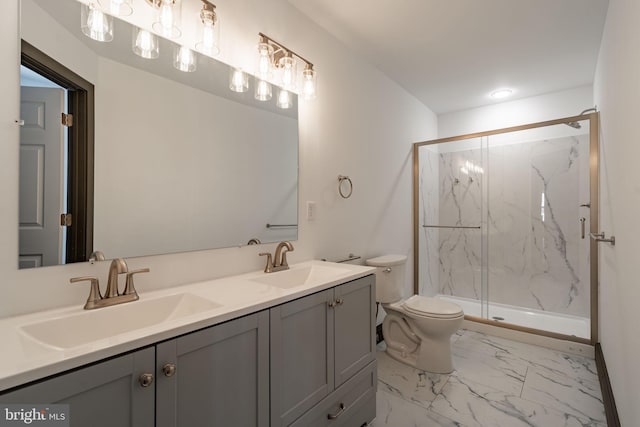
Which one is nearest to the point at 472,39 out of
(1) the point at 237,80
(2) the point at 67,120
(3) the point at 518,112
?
(3) the point at 518,112

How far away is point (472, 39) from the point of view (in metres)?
2.29

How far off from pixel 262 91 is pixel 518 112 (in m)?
3.14

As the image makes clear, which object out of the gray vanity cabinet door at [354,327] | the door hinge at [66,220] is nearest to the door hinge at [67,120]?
the door hinge at [66,220]

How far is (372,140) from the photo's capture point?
2.71m

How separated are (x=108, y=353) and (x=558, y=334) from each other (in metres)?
3.25

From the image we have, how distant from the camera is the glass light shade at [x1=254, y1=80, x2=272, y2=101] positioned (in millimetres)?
1726

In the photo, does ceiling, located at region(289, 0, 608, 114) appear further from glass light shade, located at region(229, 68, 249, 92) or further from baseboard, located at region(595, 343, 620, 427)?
baseboard, located at region(595, 343, 620, 427)

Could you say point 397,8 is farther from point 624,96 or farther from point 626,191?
point 626,191

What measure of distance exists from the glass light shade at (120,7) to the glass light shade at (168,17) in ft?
0.34

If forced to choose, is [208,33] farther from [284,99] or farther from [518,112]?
[518,112]

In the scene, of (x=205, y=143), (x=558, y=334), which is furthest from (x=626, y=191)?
(x=205, y=143)

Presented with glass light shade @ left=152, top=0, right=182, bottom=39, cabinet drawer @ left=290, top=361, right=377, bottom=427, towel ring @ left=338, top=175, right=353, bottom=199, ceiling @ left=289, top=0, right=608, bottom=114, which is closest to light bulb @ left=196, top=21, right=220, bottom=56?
glass light shade @ left=152, top=0, right=182, bottom=39

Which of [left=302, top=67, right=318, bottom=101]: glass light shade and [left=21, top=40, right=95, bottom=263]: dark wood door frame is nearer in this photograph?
[left=21, top=40, right=95, bottom=263]: dark wood door frame

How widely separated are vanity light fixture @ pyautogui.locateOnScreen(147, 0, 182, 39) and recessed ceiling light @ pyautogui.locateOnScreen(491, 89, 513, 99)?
318 cm
